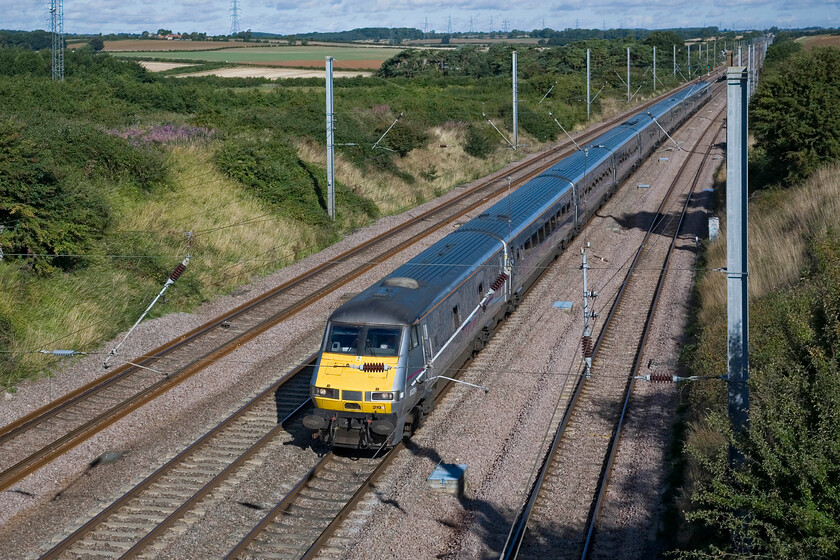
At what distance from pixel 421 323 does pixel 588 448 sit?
3.81m

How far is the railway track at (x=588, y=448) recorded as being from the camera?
496 inches

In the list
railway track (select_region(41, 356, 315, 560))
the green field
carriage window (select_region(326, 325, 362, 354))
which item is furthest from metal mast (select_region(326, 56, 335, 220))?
the green field

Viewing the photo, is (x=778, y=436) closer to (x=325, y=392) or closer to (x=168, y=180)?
(x=325, y=392)

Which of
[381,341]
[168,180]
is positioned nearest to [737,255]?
[381,341]

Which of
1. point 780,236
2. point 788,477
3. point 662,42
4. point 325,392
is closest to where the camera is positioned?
point 788,477

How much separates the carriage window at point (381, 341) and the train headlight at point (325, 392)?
92 centimetres

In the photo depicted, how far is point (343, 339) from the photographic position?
15.3 metres

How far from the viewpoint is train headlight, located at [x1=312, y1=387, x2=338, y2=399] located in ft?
47.9

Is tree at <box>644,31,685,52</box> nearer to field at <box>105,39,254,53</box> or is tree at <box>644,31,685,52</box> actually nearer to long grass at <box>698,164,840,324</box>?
field at <box>105,39,254,53</box>

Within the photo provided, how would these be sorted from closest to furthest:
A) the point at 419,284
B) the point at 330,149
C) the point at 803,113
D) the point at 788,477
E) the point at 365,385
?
the point at 788,477 → the point at 365,385 → the point at 419,284 → the point at 803,113 → the point at 330,149

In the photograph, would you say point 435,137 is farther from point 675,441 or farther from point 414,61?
point 414,61

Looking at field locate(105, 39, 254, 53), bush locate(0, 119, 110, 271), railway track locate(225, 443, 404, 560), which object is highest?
field locate(105, 39, 254, 53)

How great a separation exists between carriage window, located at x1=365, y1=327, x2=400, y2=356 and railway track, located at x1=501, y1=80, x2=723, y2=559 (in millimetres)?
3327

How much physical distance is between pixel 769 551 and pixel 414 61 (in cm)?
9330
